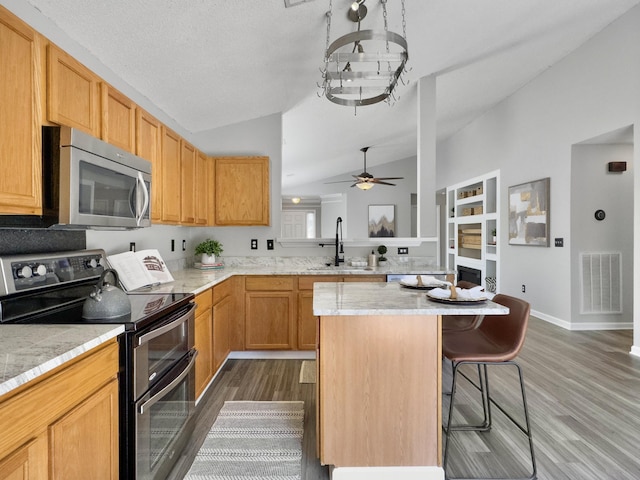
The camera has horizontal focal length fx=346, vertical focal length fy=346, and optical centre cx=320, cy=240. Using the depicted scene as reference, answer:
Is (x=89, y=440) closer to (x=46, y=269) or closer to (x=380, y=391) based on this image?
(x=46, y=269)

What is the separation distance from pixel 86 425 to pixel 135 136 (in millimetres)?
1686

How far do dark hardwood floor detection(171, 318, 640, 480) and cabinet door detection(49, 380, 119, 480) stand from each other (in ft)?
2.01

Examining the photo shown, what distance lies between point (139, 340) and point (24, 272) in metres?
0.67

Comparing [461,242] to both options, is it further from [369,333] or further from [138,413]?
[138,413]

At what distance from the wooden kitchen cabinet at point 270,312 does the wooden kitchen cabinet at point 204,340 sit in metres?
0.65

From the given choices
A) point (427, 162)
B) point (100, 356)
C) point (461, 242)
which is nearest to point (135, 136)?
point (100, 356)

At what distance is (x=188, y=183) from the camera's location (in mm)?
3088

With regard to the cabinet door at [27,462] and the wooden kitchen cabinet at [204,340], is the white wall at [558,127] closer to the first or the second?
the wooden kitchen cabinet at [204,340]

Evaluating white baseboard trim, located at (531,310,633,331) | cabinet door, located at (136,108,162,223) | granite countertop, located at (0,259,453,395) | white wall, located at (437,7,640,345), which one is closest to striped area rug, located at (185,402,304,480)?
granite countertop, located at (0,259,453,395)

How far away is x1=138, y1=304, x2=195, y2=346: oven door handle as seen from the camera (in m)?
1.42

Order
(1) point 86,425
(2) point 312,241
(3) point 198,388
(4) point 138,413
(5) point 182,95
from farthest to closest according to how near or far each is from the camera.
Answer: (2) point 312,241 < (5) point 182,95 < (3) point 198,388 < (4) point 138,413 < (1) point 86,425

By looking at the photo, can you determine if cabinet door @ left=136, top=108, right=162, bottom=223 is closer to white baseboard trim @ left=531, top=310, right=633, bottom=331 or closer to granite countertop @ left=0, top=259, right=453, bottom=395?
granite countertop @ left=0, top=259, right=453, bottom=395

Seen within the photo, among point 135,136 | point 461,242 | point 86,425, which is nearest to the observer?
point 86,425

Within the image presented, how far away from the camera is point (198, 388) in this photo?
2373mm
